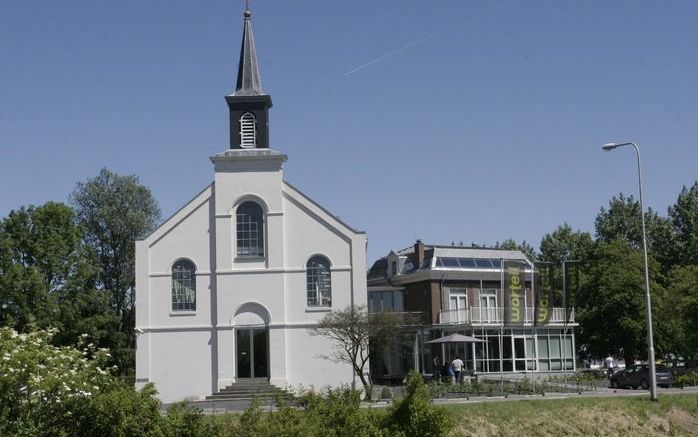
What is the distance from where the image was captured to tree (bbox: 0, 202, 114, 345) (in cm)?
5462

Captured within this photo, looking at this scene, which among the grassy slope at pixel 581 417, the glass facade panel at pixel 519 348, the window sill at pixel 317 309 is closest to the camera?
the grassy slope at pixel 581 417

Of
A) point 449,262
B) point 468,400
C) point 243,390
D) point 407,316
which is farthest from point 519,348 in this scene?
point 468,400

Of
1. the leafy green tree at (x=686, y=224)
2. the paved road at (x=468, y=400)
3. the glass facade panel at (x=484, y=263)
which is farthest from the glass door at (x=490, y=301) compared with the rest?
the leafy green tree at (x=686, y=224)

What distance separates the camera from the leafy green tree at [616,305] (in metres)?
59.8

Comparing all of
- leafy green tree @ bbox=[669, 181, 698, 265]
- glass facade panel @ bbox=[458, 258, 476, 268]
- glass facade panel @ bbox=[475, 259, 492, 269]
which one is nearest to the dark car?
glass facade panel @ bbox=[475, 259, 492, 269]

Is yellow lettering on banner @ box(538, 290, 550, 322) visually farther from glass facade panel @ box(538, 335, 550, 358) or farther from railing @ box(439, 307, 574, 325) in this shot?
glass facade panel @ box(538, 335, 550, 358)

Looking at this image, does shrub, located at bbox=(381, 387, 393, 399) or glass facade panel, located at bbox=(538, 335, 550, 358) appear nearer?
shrub, located at bbox=(381, 387, 393, 399)

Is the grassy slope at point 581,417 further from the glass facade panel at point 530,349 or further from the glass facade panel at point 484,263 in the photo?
the glass facade panel at point 484,263

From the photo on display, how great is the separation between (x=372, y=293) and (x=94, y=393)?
116 ft

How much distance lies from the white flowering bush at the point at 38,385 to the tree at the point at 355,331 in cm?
1876

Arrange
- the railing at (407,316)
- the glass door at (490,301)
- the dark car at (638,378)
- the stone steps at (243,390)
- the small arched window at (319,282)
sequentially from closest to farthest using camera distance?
the stone steps at (243,390) → the railing at (407,316) → the small arched window at (319,282) → the dark car at (638,378) → the glass door at (490,301)

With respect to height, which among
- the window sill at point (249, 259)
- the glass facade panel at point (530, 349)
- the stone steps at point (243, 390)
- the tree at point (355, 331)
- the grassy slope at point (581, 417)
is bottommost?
the grassy slope at point (581, 417)

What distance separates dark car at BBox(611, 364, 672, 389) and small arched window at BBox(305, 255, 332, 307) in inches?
606

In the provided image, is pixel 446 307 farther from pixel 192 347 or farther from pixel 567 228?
pixel 567 228
